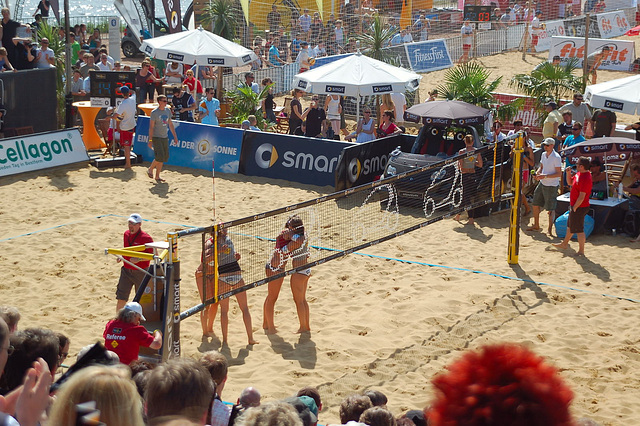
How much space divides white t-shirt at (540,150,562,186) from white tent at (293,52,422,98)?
4713 millimetres

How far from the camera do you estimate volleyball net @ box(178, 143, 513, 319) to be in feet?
25.4

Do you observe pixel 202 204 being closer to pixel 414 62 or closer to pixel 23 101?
pixel 23 101

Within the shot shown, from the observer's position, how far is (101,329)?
9086 mm

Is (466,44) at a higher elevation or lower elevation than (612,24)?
lower

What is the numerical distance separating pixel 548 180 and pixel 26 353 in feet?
33.5

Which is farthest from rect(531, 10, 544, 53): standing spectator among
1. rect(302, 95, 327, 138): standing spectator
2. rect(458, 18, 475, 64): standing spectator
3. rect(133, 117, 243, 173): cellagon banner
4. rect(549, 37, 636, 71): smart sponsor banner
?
rect(133, 117, 243, 173): cellagon banner

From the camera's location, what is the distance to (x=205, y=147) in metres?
16.9

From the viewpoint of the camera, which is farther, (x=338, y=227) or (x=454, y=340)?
(x=338, y=227)

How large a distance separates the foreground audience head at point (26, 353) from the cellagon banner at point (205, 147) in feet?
40.9

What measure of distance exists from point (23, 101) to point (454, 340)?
1267 cm

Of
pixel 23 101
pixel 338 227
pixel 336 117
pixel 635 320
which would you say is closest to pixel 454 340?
pixel 635 320

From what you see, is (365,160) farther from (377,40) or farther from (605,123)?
(377,40)

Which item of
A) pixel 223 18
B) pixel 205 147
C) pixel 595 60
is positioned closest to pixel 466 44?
pixel 595 60

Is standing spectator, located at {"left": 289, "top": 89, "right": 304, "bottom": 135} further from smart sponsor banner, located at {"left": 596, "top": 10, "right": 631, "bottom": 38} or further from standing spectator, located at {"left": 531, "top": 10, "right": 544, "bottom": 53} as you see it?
smart sponsor banner, located at {"left": 596, "top": 10, "right": 631, "bottom": 38}
